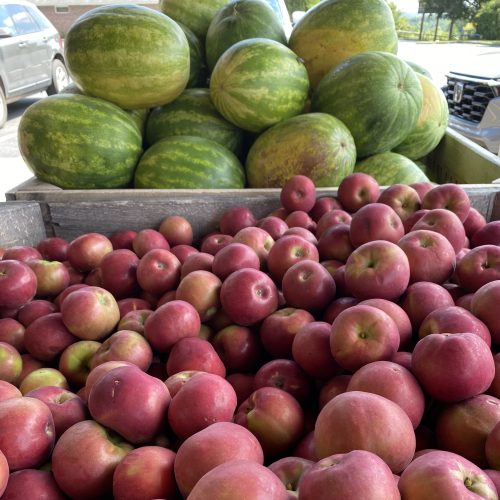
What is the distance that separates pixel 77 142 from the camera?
2.09 metres

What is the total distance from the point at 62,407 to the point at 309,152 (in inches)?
58.6

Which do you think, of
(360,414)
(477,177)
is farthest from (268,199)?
(360,414)

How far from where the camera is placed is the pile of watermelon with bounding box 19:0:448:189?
83.7 inches

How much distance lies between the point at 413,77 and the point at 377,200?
89 centimetres

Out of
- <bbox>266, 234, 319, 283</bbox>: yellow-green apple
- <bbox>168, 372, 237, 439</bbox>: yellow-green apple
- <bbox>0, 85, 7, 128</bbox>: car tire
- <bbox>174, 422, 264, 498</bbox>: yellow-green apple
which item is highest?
<bbox>174, 422, 264, 498</bbox>: yellow-green apple

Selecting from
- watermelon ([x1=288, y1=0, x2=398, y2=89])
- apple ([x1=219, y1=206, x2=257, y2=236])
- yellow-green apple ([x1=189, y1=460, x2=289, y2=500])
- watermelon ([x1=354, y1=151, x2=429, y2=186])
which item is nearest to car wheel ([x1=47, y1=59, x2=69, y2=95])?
watermelon ([x1=288, y1=0, x2=398, y2=89])

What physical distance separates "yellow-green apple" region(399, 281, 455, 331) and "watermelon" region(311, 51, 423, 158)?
1.29 m

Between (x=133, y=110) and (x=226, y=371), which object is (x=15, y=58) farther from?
(x=226, y=371)

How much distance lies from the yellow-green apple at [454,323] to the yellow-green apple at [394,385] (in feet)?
0.46

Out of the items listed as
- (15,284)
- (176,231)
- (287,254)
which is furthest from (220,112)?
(15,284)

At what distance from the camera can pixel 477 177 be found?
2.38m

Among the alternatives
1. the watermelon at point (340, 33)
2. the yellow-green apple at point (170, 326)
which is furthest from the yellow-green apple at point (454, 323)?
the watermelon at point (340, 33)

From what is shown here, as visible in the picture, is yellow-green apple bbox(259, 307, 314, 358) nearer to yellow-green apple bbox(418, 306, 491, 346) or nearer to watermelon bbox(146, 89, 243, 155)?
yellow-green apple bbox(418, 306, 491, 346)

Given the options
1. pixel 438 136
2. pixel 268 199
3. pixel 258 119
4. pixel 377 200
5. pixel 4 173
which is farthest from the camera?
pixel 4 173
